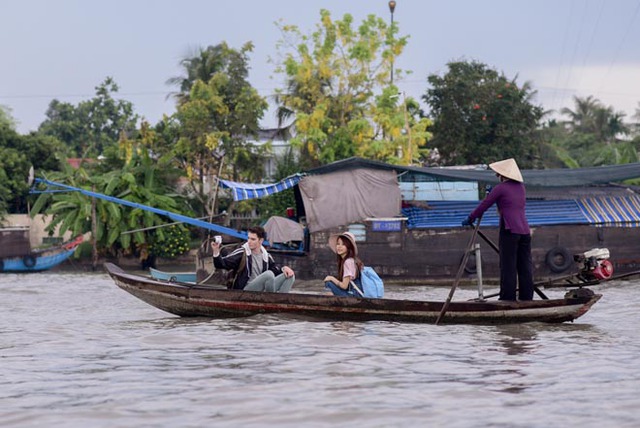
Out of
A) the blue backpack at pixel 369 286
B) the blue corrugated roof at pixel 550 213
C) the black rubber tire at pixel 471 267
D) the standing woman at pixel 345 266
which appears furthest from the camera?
the blue corrugated roof at pixel 550 213

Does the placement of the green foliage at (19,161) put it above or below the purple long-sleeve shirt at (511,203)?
above

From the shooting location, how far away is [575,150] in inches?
1821

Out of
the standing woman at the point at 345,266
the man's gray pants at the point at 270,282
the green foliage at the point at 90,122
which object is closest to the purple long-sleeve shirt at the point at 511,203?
the standing woman at the point at 345,266

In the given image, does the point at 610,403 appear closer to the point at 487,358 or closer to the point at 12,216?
the point at 487,358

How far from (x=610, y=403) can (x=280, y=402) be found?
2.11 metres

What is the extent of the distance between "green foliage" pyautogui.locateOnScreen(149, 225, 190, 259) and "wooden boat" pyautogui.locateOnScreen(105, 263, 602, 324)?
2038cm

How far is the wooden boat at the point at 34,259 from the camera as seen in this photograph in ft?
97.1

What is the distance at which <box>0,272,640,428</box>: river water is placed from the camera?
5789 millimetres

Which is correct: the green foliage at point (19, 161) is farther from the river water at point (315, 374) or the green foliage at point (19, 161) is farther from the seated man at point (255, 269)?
the seated man at point (255, 269)

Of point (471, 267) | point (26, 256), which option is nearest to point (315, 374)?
point (471, 267)

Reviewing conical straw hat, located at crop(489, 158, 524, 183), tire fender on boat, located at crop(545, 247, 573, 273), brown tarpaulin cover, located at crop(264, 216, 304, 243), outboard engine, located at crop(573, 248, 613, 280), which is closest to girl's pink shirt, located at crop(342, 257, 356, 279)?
conical straw hat, located at crop(489, 158, 524, 183)

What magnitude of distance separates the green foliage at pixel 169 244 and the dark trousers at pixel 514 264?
21838 millimetres

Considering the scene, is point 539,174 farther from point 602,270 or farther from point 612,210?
point 602,270

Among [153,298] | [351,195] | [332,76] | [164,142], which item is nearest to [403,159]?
[332,76]
